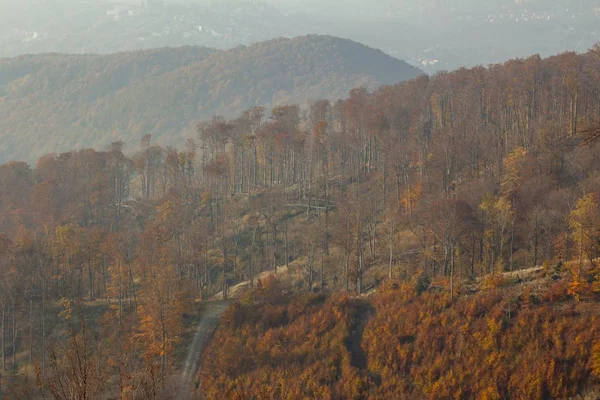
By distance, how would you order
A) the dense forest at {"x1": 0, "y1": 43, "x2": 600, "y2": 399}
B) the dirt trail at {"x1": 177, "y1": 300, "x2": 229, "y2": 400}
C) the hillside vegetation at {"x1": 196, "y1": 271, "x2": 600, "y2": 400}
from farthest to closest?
the dirt trail at {"x1": 177, "y1": 300, "x2": 229, "y2": 400} → the dense forest at {"x1": 0, "y1": 43, "x2": 600, "y2": 399} → the hillside vegetation at {"x1": 196, "y1": 271, "x2": 600, "y2": 400}

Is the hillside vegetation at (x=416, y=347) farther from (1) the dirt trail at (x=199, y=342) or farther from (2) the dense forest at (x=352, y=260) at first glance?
(1) the dirt trail at (x=199, y=342)

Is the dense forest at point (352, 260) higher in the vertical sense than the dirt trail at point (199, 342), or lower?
higher

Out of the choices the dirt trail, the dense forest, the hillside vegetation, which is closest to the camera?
the hillside vegetation

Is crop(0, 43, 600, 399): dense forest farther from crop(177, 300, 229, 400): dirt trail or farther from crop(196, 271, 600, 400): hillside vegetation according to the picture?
crop(177, 300, 229, 400): dirt trail

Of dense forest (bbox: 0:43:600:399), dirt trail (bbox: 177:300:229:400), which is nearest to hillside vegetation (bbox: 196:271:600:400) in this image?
dense forest (bbox: 0:43:600:399)

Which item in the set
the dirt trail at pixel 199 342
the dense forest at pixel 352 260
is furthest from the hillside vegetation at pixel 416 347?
the dirt trail at pixel 199 342

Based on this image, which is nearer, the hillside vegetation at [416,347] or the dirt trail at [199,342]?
the hillside vegetation at [416,347]

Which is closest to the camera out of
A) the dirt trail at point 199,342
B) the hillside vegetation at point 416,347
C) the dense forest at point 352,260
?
the hillside vegetation at point 416,347

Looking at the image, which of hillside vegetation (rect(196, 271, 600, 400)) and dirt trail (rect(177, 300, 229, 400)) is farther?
dirt trail (rect(177, 300, 229, 400))
